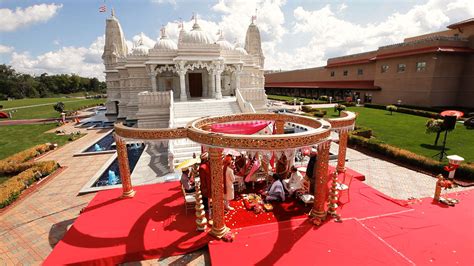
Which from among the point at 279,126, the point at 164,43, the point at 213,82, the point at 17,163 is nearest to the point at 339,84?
the point at 213,82

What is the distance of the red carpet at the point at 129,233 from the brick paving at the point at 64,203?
32 centimetres

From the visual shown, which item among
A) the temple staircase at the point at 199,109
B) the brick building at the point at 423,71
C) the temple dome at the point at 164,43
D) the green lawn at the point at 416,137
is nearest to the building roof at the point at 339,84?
the brick building at the point at 423,71

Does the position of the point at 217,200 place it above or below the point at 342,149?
below

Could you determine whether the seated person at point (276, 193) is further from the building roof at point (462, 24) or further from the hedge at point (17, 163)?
the building roof at point (462, 24)

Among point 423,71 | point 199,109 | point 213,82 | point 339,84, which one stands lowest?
point 199,109

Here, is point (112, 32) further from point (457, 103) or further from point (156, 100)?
point (457, 103)

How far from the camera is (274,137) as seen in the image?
5332mm

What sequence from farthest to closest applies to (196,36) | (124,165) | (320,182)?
(196,36) < (124,165) < (320,182)

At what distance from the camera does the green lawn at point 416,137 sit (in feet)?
42.2

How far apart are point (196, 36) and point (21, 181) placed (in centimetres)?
1782

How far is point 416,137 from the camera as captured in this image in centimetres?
1597

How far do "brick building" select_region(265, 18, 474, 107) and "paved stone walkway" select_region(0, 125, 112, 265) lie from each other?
32866 mm

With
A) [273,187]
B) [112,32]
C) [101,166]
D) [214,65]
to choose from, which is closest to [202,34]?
[214,65]

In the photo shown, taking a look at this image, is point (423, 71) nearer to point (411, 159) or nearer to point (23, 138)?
point (411, 159)
